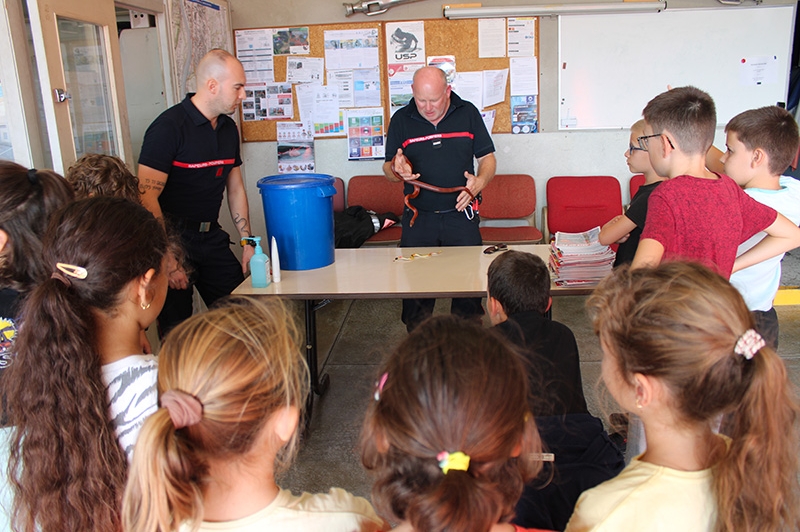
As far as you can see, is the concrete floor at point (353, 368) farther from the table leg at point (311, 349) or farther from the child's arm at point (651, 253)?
the child's arm at point (651, 253)

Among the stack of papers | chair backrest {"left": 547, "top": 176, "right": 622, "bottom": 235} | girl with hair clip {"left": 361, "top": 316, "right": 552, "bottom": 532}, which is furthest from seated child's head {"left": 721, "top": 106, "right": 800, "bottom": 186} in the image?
chair backrest {"left": 547, "top": 176, "right": 622, "bottom": 235}

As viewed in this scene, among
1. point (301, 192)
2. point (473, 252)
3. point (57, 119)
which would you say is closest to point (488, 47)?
point (473, 252)

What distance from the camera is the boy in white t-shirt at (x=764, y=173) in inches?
86.3

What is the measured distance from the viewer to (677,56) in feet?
16.3

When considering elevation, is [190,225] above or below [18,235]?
below

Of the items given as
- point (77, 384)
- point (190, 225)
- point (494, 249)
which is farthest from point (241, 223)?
point (77, 384)

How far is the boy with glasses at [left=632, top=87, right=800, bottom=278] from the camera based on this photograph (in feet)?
5.64

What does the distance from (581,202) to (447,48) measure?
163 centimetres

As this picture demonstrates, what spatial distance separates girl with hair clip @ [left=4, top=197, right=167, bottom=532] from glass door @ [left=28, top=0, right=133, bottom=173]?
1.56m

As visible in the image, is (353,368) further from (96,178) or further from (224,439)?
(224,439)

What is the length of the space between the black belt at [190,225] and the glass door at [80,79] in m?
0.52

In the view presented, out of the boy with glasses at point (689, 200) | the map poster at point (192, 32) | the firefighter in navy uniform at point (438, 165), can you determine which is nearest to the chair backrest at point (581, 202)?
the firefighter in navy uniform at point (438, 165)

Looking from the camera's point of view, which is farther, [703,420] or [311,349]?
[311,349]

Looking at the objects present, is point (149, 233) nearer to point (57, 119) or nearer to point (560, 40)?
point (57, 119)
